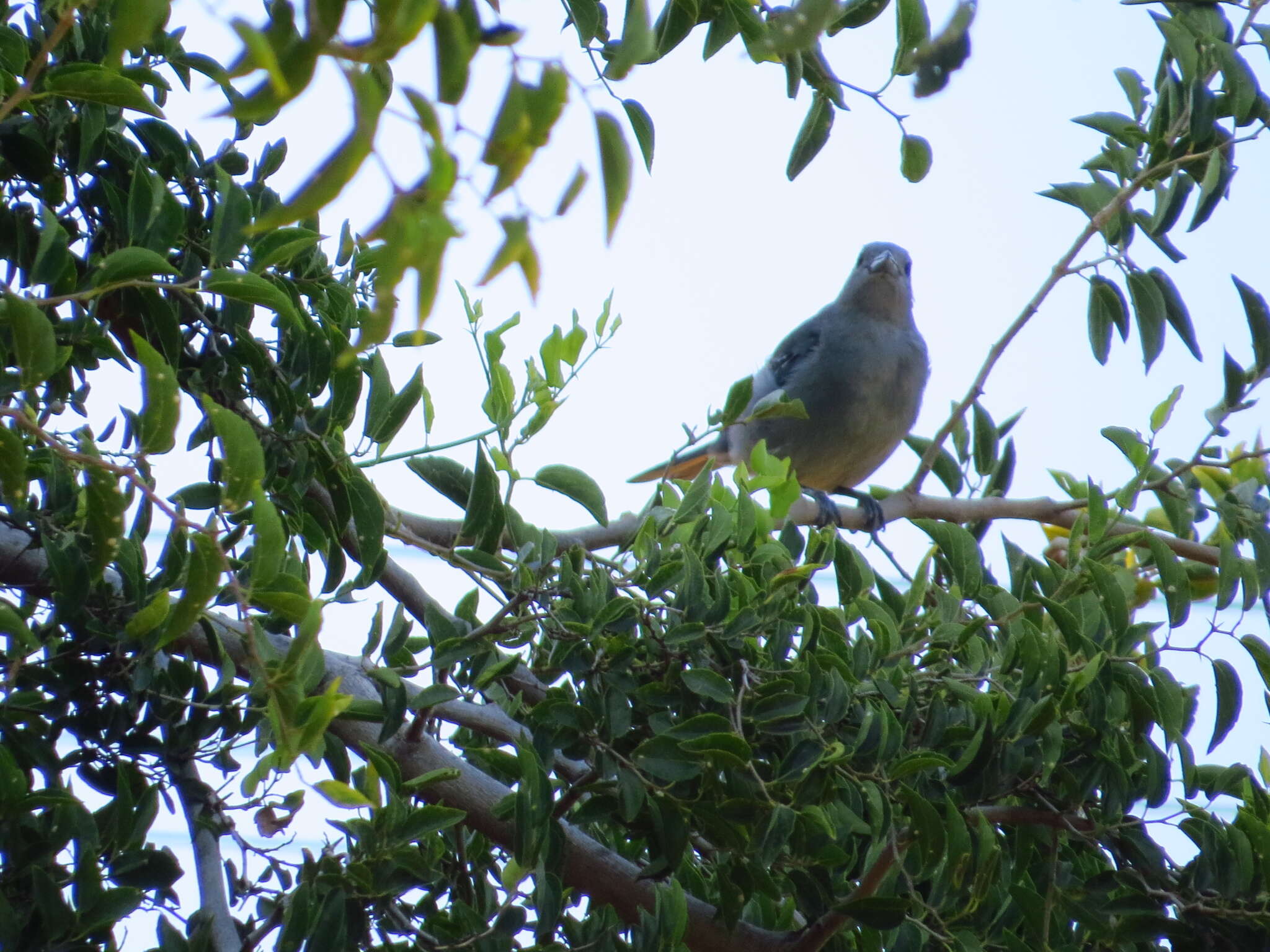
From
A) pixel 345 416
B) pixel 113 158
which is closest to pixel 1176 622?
pixel 345 416

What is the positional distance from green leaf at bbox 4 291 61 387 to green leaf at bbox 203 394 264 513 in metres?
0.14

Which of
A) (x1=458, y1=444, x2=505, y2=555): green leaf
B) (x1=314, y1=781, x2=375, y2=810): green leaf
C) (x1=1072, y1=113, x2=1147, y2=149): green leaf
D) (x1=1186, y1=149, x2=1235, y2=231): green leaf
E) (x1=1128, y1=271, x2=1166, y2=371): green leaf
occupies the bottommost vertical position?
(x1=314, y1=781, x2=375, y2=810): green leaf

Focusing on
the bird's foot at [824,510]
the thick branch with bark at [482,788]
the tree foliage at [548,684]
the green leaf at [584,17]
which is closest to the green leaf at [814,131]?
the tree foliage at [548,684]

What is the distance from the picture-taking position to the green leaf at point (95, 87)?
1014 mm

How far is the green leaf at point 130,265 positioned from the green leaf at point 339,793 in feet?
1.62

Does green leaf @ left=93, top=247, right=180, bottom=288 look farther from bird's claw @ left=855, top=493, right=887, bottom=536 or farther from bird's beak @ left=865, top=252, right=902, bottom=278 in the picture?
bird's beak @ left=865, top=252, right=902, bottom=278

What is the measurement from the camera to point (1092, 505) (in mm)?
1706

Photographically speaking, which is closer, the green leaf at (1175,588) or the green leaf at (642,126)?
the green leaf at (642,126)

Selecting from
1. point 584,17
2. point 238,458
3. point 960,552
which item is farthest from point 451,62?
point 960,552

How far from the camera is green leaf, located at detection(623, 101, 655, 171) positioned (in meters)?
1.37

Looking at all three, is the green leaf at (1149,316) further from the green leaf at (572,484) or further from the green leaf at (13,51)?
the green leaf at (13,51)

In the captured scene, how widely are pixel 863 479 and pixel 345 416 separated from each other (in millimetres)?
3395

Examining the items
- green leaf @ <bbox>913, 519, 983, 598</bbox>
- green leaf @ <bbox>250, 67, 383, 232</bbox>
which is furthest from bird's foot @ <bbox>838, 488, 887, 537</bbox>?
green leaf @ <bbox>250, 67, 383, 232</bbox>

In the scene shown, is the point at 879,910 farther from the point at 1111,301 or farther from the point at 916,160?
the point at 1111,301
